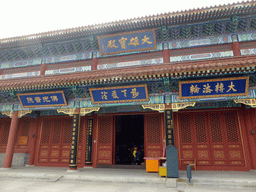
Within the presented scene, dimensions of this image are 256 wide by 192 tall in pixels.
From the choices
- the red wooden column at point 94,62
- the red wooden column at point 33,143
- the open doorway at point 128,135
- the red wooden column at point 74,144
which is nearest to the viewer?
the red wooden column at point 74,144

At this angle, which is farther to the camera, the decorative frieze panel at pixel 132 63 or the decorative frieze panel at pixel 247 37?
the decorative frieze panel at pixel 132 63

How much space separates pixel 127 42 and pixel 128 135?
810cm

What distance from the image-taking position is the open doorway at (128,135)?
12.6 m

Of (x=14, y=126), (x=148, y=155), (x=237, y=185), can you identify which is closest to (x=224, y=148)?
(x=237, y=185)

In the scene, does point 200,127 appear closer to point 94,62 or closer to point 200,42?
point 200,42

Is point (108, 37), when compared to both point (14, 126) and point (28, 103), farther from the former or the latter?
point (14, 126)

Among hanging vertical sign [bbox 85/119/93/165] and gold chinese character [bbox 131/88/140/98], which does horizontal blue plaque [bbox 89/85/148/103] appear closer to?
gold chinese character [bbox 131/88/140/98]

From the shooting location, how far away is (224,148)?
7.79m

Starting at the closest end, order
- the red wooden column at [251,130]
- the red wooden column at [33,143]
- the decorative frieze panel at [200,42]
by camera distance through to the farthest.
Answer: the red wooden column at [251,130], the decorative frieze panel at [200,42], the red wooden column at [33,143]

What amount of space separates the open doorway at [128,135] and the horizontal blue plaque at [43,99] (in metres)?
5.20

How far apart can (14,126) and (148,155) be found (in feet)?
21.1

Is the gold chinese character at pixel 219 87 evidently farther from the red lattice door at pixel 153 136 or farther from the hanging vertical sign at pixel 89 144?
the hanging vertical sign at pixel 89 144

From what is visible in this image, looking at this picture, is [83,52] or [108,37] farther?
[83,52]

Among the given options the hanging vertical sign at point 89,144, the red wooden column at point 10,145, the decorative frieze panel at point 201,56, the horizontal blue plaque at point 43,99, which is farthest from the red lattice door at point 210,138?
the red wooden column at point 10,145
